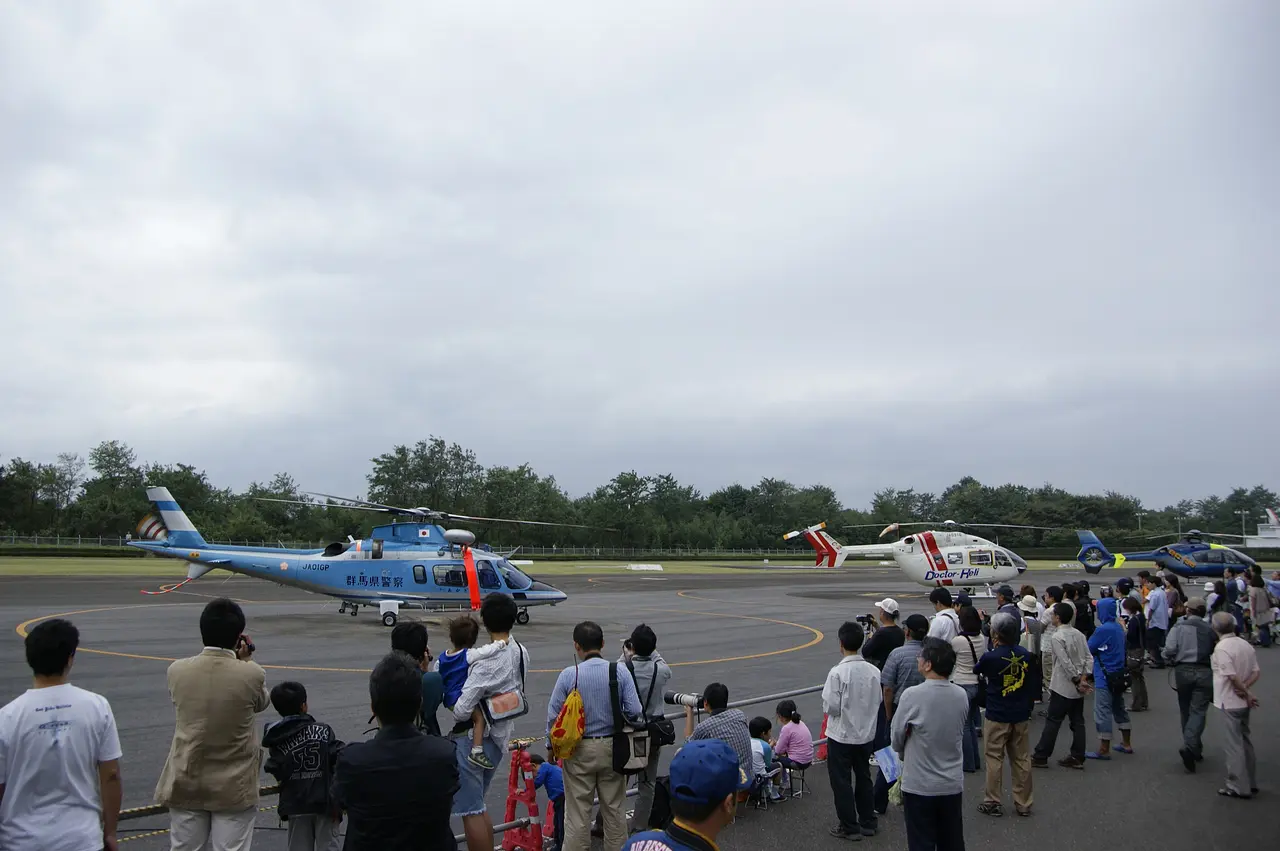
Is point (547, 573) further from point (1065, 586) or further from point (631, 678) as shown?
point (631, 678)

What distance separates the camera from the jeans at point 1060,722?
28.1 feet

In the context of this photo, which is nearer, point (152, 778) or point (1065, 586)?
point (152, 778)

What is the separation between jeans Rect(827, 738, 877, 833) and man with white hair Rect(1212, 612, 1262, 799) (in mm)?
3975

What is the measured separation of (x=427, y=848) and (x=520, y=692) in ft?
6.95

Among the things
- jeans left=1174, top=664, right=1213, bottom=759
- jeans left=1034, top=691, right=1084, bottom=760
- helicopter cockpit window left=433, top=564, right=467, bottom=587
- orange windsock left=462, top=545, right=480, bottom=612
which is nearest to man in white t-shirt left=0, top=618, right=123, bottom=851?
jeans left=1034, top=691, right=1084, bottom=760

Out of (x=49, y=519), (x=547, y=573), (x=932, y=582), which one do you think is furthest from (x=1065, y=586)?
(x=49, y=519)

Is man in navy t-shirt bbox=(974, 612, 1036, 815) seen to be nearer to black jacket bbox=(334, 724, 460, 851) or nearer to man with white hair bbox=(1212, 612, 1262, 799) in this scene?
man with white hair bbox=(1212, 612, 1262, 799)

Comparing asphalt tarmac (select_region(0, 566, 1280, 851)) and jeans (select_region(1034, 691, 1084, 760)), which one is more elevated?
jeans (select_region(1034, 691, 1084, 760))

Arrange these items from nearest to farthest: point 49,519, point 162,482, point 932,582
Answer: point 932,582, point 49,519, point 162,482

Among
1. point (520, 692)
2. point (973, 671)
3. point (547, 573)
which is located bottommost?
point (547, 573)

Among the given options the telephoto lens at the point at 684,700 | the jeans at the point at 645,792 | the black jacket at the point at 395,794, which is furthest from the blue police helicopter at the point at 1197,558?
the black jacket at the point at 395,794

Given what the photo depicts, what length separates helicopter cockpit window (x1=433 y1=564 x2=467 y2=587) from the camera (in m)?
24.0

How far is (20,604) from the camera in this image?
2520 centimetres

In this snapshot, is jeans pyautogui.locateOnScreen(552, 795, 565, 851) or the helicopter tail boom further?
the helicopter tail boom
